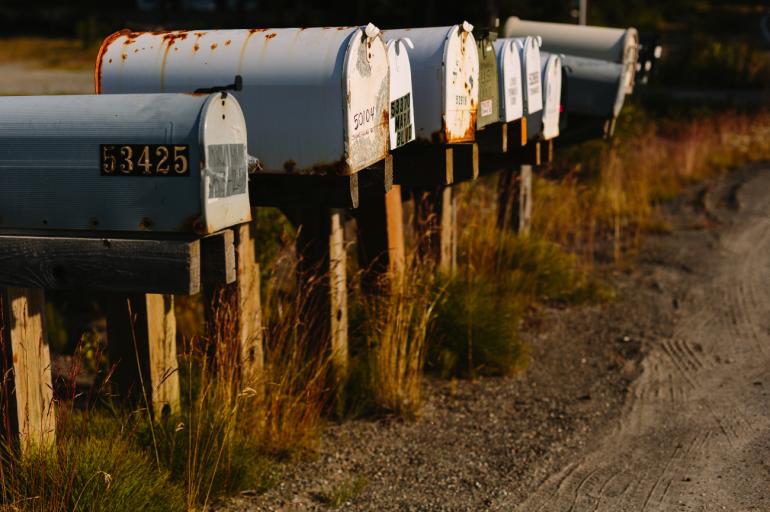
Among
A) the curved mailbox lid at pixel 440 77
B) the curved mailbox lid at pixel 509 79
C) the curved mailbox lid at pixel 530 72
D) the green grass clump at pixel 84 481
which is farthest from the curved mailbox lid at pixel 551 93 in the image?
the green grass clump at pixel 84 481

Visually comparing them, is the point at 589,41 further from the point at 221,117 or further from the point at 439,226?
the point at 221,117

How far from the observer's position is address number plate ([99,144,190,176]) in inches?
106

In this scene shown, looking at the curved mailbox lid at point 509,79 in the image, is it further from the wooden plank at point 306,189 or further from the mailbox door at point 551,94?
the wooden plank at point 306,189

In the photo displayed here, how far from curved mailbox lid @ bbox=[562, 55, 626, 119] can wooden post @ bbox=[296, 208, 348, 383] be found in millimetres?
2846

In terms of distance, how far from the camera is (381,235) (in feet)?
16.9

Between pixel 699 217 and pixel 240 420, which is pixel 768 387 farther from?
pixel 699 217

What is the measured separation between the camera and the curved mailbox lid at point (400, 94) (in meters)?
3.80

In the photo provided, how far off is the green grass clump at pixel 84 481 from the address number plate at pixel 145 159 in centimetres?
89

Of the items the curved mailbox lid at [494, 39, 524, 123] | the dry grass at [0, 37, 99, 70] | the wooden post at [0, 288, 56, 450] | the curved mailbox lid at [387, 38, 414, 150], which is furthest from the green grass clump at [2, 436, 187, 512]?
the dry grass at [0, 37, 99, 70]

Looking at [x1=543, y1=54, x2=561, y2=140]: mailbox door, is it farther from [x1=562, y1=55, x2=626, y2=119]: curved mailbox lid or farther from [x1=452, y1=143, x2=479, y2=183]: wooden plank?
[x1=452, y1=143, x2=479, y2=183]: wooden plank

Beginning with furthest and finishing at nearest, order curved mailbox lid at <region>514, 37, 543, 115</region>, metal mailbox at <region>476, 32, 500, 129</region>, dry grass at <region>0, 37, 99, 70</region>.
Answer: dry grass at <region>0, 37, 99, 70</region>, curved mailbox lid at <region>514, 37, 543, 115</region>, metal mailbox at <region>476, 32, 500, 129</region>

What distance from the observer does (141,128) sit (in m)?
2.73

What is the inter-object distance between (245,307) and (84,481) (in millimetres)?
1239

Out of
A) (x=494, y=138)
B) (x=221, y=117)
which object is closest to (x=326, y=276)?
(x=494, y=138)
